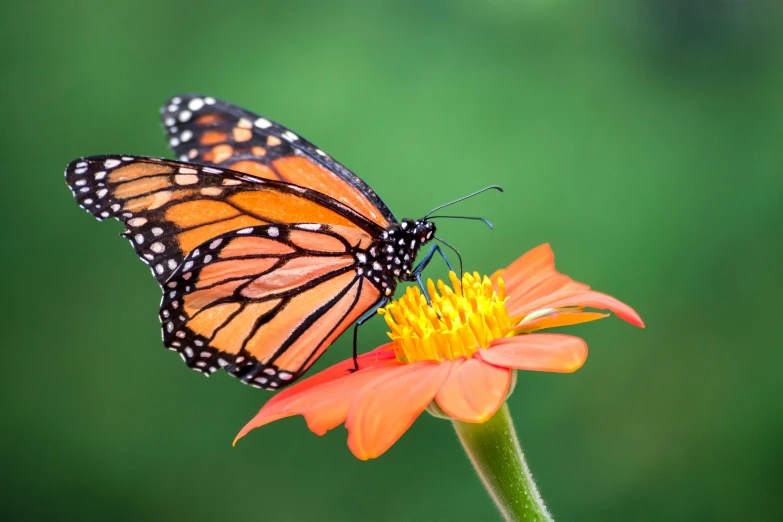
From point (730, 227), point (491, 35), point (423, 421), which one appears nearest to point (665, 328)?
point (730, 227)

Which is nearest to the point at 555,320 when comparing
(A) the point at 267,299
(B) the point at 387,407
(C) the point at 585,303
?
(C) the point at 585,303

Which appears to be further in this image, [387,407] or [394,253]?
[394,253]

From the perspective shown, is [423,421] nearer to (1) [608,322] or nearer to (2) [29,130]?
(1) [608,322]

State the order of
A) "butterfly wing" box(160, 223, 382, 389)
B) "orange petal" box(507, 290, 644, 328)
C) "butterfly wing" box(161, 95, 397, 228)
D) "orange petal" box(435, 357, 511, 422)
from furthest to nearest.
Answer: "butterfly wing" box(161, 95, 397, 228) < "butterfly wing" box(160, 223, 382, 389) < "orange petal" box(507, 290, 644, 328) < "orange petal" box(435, 357, 511, 422)

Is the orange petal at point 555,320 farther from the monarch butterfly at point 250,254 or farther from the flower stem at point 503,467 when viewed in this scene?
the monarch butterfly at point 250,254

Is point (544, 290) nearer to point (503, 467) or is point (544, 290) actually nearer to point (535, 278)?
point (535, 278)

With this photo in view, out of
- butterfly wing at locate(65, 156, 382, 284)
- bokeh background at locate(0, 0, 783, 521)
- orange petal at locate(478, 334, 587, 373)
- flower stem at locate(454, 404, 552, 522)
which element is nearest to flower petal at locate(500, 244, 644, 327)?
orange petal at locate(478, 334, 587, 373)

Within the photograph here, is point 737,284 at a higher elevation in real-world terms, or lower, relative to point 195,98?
lower

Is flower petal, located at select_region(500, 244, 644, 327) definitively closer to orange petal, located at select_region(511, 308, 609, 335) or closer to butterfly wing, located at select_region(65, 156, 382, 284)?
orange petal, located at select_region(511, 308, 609, 335)
